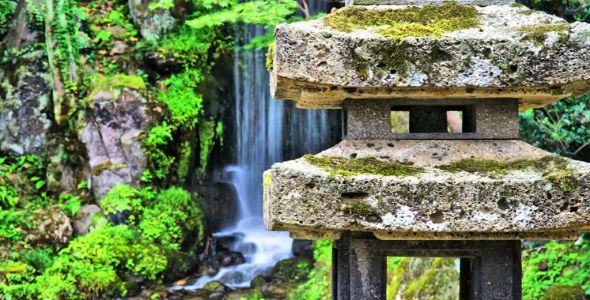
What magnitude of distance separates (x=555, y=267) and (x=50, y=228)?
325 inches

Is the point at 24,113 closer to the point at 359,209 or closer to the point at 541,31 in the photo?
the point at 359,209

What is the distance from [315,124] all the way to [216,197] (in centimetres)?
304

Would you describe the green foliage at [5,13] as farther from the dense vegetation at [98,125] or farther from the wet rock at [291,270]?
the wet rock at [291,270]

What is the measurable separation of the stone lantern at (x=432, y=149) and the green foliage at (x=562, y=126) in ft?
15.1

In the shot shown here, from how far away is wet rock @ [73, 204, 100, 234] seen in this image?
36.8ft

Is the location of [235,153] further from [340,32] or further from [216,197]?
[340,32]

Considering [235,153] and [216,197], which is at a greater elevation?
[235,153]

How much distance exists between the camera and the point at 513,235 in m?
3.03

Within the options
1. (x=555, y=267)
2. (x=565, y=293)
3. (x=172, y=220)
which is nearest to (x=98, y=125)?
(x=172, y=220)

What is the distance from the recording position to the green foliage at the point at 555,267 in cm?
664

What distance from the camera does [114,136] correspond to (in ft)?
38.0

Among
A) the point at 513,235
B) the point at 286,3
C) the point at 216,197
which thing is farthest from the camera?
the point at 216,197

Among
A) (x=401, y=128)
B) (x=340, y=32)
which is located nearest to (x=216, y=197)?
(x=401, y=128)

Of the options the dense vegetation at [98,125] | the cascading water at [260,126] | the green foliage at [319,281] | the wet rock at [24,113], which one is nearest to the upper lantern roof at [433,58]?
the green foliage at [319,281]
